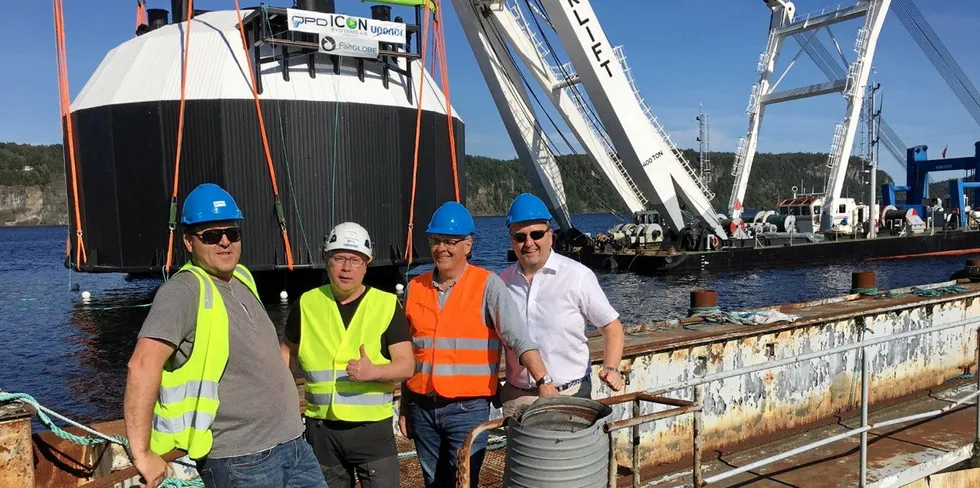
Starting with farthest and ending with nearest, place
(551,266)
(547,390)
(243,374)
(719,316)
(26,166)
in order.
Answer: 1. (26,166)
2. (719,316)
3. (551,266)
4. (547,390)
5. (243,374)

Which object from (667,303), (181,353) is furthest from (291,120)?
(181,353)

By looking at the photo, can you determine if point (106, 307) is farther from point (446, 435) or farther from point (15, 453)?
point (446, 435)

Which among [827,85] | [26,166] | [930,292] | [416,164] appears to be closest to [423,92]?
[416,164]

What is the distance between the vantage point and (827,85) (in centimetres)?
3719

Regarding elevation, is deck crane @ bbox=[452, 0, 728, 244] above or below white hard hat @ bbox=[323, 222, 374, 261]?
above

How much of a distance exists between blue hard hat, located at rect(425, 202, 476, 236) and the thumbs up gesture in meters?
0.74

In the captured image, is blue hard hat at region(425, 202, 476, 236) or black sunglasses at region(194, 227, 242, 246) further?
blue hard hat at region(425, 202, 476, 236)

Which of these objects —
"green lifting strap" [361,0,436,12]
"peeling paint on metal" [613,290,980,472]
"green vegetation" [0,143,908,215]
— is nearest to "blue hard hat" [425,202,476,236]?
"peeling paint on metal" [613,290,980,472]

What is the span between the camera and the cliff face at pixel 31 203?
5925 inches

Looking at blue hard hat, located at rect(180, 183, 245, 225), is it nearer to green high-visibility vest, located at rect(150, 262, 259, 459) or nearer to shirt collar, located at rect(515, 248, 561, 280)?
green high-visibility vest, located at rect(150, 262, 259, 459)

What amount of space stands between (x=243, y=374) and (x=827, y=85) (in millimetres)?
40022

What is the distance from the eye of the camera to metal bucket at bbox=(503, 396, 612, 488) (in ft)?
10.0

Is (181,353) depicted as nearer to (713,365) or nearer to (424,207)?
(713,365)

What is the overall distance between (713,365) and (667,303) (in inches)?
796
